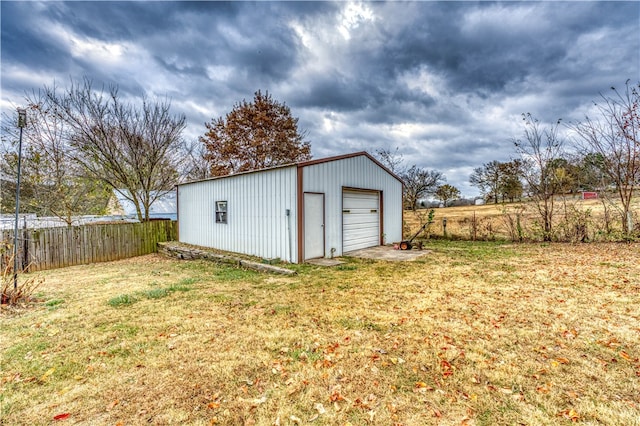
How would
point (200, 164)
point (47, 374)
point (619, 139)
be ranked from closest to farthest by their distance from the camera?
point (47, 374), point (619, 139), point (200, 164)

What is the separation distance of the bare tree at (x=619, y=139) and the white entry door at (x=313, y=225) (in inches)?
347

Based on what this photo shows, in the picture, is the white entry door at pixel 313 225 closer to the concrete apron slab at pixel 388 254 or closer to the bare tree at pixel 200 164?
the concrete apron slab at pixel 388 254

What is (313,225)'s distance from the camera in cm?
792

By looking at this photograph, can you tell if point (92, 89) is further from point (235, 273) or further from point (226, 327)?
point (226, 327)

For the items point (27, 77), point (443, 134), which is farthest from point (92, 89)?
point (443, 134)

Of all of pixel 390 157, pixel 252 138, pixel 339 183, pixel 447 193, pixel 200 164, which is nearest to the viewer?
pixel 339 183

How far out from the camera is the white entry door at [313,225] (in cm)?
770

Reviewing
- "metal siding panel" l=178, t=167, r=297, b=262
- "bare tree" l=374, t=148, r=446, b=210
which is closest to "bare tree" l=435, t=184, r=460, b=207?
"bare tree" l=374, t=148, r=446, b=210

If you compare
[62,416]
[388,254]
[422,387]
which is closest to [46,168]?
[62,416]

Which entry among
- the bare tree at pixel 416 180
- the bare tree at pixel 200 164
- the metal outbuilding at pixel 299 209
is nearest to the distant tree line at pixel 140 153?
the metal outbuilding at pixel 299 209

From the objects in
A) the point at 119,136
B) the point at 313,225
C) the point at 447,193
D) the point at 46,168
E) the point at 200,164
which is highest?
the point at 200,164

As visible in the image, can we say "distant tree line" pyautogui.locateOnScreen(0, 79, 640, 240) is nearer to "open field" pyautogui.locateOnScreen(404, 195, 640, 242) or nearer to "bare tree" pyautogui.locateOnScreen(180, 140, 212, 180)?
"open field" pyautogui.locateOnScreen(404, 195, 640, 242)

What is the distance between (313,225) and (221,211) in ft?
12.4

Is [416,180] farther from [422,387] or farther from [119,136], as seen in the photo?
[422,387]
